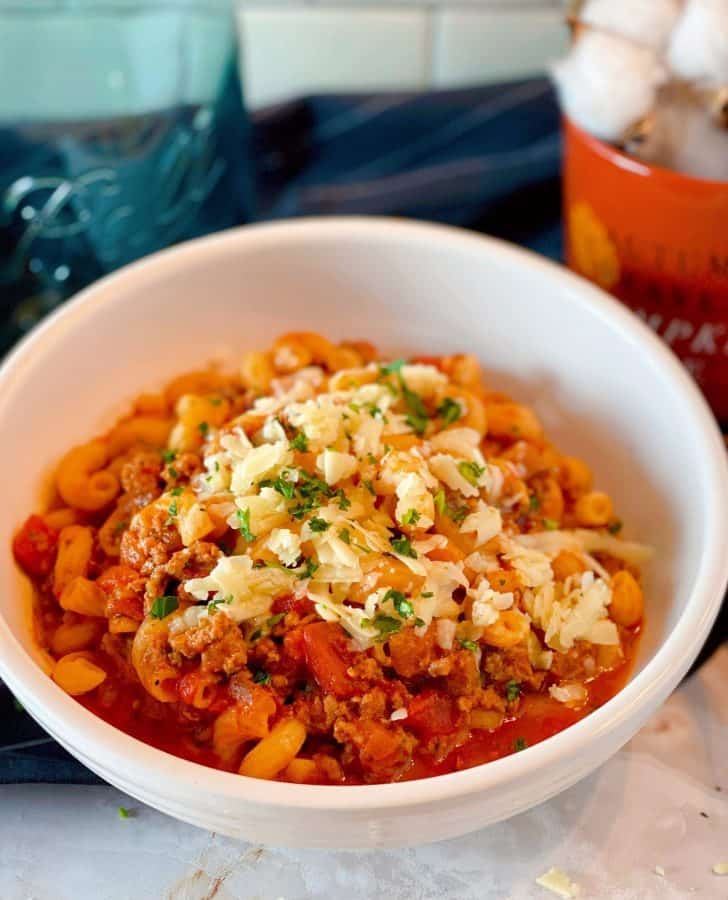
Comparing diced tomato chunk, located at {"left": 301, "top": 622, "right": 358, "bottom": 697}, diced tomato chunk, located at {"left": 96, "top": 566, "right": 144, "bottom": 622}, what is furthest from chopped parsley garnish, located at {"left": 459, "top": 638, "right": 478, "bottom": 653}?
diced tomato chunk, located at {"left": 96, "top": 566, "right": 144, "bottom": 622}

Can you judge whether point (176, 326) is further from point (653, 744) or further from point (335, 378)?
point (653, 744)

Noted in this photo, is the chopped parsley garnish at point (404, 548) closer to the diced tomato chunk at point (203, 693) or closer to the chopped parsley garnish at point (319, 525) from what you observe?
the chopped parsley garnish at point (319, 525)

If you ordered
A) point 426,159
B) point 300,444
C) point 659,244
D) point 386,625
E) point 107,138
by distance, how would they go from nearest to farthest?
point 386,625, point 300,444, point 659,244, point 107,138, point 426,159

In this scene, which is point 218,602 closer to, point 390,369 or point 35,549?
point 35,549

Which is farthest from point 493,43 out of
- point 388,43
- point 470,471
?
point 470,471

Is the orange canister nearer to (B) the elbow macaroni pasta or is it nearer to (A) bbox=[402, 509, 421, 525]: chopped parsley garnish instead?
(B) the elbow macaroni pasta

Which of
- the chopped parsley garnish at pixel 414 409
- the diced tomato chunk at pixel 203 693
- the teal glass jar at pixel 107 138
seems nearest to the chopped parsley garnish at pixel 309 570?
the diced tomato chunk at pixel 203 693
